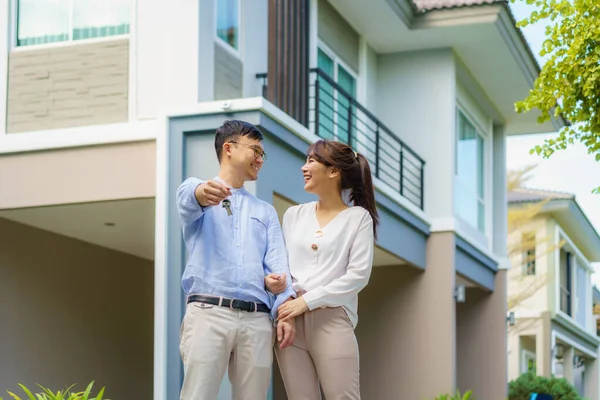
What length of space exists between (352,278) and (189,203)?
74cm

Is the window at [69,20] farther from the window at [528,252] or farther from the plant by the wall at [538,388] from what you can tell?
the window at [528,252]

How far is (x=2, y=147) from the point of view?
923cm

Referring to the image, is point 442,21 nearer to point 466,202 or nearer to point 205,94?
point 466,202

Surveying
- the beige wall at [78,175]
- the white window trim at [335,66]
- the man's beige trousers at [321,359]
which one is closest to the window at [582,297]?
the white window trim at [335,66]

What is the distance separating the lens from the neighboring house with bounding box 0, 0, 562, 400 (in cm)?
884

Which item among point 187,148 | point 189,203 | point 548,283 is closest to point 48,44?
point 187,148

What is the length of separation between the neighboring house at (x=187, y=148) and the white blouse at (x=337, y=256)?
12.5ft

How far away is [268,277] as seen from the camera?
4.45 m

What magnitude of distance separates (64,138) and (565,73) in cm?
422

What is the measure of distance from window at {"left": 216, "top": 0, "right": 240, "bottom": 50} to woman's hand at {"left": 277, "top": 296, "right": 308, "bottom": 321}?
5357 millimetres

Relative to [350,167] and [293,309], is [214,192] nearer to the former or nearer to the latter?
[293,309]

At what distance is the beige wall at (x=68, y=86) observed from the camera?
30.2ft

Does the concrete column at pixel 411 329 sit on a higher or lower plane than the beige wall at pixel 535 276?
lower

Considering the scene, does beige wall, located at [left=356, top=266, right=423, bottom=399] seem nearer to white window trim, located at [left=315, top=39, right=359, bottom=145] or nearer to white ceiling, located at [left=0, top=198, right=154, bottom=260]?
white window trim, located at [left=315, top=39, right=359, bottom=145]
